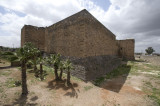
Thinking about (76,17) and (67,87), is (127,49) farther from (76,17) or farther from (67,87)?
(67,87)

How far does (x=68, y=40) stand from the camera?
35.7 ft

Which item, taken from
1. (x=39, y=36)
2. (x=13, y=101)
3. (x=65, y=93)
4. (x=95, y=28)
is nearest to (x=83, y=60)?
(x=65, y=93)

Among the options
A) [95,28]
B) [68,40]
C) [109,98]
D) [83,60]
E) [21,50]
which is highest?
[95,28]

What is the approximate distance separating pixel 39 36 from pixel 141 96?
18538mm

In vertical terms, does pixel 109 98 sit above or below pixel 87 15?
below

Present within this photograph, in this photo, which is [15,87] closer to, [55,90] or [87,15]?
[55,90]

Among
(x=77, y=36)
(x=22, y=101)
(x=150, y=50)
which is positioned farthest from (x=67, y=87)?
(x=150, y=50)

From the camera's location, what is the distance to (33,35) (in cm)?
1672

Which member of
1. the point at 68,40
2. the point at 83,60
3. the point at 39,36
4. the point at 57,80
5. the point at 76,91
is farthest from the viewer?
the point at 39,36

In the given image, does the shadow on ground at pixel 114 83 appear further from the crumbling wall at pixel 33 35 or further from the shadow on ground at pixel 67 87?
the crumbling wall at pixel 33 35

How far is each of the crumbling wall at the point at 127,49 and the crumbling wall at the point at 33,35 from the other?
2510cm

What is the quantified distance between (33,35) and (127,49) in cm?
2779

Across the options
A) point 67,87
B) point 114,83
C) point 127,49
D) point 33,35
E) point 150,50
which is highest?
point 33,35

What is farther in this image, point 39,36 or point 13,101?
point 39,36
